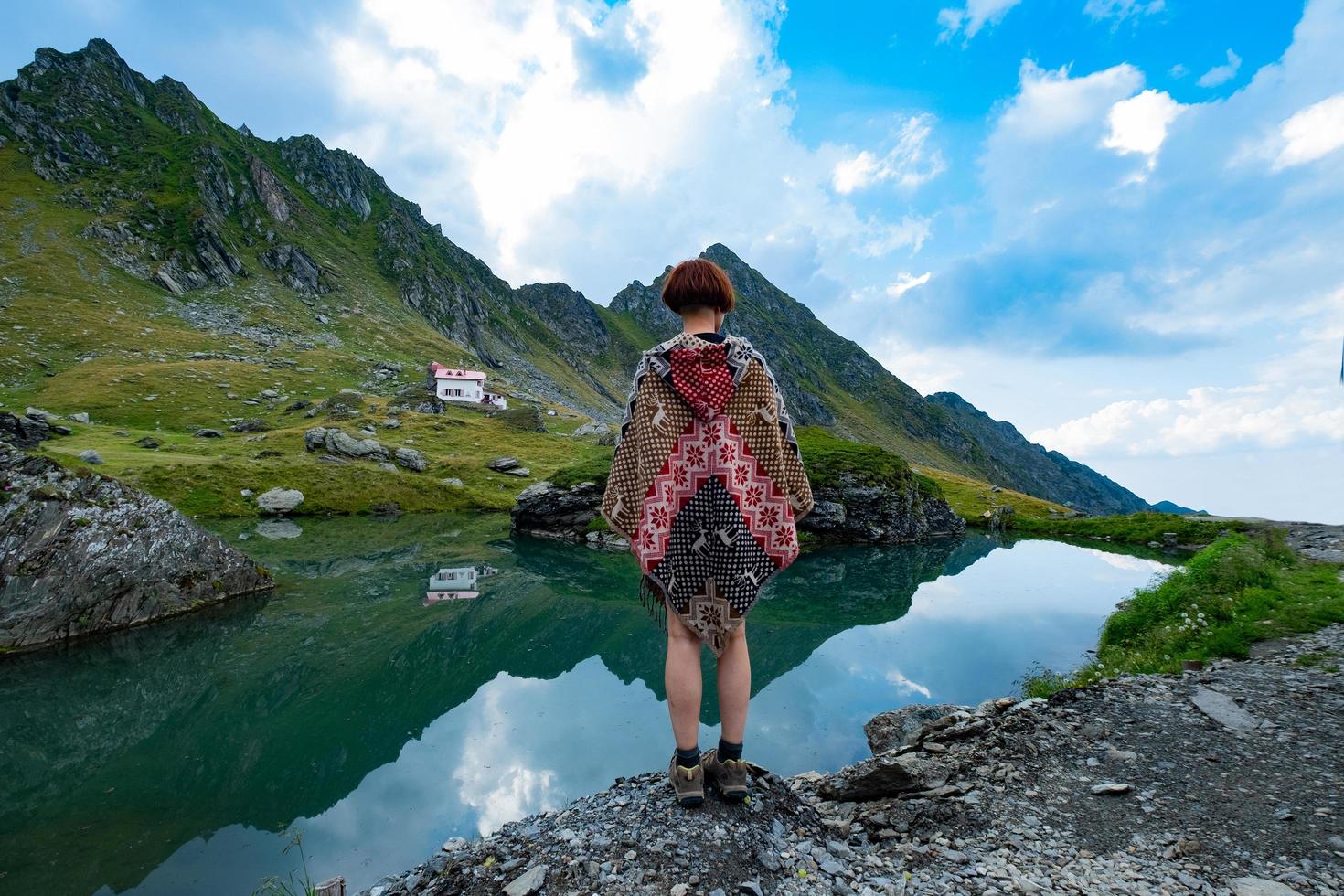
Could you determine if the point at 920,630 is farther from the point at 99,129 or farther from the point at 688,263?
the point at 99,129

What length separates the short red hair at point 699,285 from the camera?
194 inches

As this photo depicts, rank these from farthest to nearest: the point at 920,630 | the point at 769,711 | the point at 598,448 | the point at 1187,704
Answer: the point at 598,448 < the point at 920,630 < the point at 769,711 < the point at 1187,704

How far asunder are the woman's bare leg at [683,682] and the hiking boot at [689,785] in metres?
0.21

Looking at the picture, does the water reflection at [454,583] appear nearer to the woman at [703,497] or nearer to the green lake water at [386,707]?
the green lake water at [386,707]

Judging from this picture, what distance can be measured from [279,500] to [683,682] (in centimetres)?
3784

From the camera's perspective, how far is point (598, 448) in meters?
70.9

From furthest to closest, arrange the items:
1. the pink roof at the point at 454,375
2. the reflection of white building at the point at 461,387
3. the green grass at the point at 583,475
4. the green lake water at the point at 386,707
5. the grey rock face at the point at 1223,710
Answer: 1. the pink roof at the point at 454,375
2. the reflection of white building at the point at 461,387
3. the green grass at the point at 583,475
4. the green lake water at the point at 386,707
5. the grey rock face at the point at 1223,710

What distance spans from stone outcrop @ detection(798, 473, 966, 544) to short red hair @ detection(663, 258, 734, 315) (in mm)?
33607

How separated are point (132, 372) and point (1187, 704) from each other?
8922cm

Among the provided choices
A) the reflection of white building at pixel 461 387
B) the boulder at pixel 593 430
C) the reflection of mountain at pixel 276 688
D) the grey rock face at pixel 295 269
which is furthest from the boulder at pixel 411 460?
the grey rock face at pixel 295 269

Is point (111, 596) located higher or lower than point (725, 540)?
lower

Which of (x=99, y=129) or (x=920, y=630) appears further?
(x=99, y=129)

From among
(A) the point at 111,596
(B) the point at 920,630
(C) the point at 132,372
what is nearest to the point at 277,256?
(C) the point at 132,372

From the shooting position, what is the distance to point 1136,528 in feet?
149
